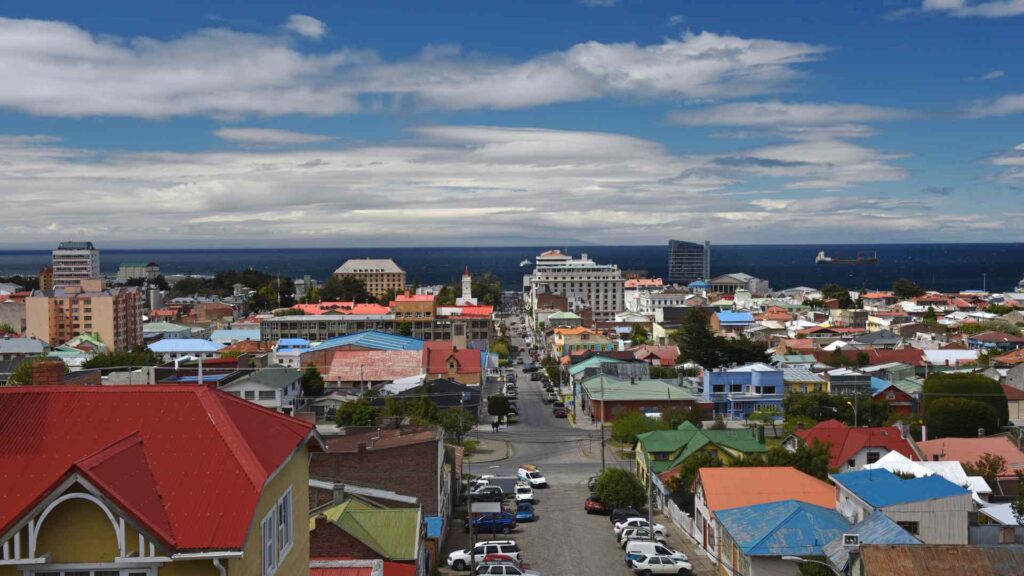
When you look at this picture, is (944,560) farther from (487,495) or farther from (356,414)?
(356,414)

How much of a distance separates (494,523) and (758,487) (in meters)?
9.17

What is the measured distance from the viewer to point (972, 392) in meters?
53.0

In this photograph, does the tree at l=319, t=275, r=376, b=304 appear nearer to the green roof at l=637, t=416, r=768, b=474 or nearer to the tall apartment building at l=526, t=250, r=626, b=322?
the tall apartment building at l=526, t=250, r=626, b=322

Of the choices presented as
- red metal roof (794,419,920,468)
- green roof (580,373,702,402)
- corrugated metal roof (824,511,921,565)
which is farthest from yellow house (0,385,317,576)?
green roof (580,373,702,402)

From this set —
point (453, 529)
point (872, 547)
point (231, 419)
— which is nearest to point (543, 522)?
point (453, 529)

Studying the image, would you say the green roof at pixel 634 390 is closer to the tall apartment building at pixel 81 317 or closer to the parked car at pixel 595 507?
the parked car at pixel 595 507

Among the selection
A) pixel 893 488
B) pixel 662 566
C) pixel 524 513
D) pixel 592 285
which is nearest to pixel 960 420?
pixel 524 513

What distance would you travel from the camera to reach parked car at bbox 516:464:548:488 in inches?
1686

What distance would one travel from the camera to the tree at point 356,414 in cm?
5186

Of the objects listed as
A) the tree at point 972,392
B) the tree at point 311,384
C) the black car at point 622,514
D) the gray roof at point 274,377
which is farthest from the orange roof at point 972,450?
the tree at point 311,384

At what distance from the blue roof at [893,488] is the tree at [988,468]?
23.8 feet

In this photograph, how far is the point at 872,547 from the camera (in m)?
18.2

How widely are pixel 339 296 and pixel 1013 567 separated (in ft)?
467

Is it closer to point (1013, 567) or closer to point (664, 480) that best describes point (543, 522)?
point (664, 480)
